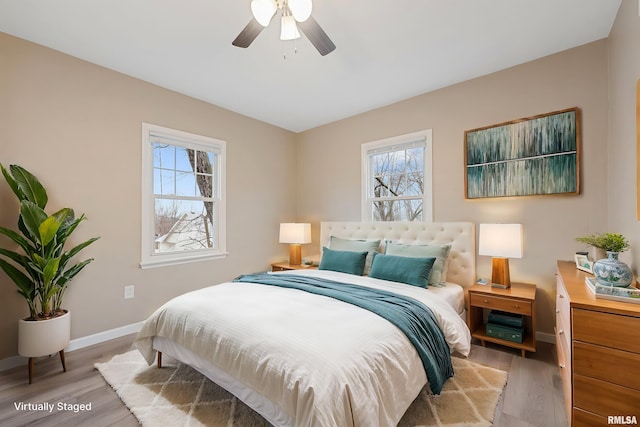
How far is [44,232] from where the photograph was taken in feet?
6.66

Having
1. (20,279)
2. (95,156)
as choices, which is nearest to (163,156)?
(95,156)

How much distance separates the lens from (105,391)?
6.41 ft

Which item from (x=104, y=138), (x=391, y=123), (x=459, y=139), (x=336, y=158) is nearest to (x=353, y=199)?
(x=336, y=158)

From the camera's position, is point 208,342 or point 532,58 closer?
point 208,342

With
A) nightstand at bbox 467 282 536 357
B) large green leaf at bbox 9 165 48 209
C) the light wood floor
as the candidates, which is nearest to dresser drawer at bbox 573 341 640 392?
the light wood floor

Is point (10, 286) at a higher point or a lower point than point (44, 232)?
lower

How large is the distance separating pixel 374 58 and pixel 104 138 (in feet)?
9.01

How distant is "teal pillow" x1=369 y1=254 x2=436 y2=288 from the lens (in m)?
2.61

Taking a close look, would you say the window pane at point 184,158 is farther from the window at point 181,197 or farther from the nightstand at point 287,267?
the nightstand at point 287,267

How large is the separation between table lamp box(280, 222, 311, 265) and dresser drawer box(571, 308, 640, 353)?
10.3ft

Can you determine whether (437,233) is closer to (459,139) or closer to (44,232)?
(459,139)

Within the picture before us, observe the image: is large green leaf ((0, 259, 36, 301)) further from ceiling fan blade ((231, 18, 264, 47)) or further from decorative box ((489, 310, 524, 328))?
decorative box ((489, 310, 524, 328))

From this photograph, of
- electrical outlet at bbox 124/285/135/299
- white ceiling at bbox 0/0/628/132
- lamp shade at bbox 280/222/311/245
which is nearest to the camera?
white ceiling at bbox 0/0/628/132

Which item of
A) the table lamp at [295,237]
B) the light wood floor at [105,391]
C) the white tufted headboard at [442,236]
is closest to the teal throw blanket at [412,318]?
the light wood floor at [105,391]
